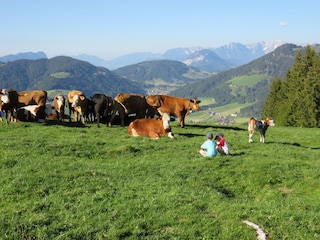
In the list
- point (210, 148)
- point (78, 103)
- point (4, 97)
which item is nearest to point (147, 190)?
point (210, 148)

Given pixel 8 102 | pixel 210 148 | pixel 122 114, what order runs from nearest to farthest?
pixel 210 148 < pixel 8 102 < pixel 122 114

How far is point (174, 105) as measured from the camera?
3003 centimetres

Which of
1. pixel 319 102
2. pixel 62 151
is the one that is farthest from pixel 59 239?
pixel 319 102

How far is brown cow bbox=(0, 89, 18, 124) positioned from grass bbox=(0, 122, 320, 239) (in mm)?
4920

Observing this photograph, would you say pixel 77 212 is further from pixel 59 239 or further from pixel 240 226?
pixel 240 226

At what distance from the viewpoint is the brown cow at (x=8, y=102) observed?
2611cm

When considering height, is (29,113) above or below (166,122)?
above

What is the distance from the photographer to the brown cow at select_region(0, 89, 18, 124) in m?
26.1

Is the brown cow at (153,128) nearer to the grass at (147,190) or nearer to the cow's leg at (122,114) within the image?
the grass at (147,190)

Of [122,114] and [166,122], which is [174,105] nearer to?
[122,114]

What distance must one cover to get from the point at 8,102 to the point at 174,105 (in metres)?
13.6

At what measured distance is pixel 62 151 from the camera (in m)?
18.5

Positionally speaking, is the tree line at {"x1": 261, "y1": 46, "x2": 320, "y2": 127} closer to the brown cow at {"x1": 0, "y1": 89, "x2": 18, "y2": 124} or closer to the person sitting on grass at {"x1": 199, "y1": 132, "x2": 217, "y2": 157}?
the person sitting on grass at {"x1": 199, "y1": 132, "x2": 217, "y2": 157}

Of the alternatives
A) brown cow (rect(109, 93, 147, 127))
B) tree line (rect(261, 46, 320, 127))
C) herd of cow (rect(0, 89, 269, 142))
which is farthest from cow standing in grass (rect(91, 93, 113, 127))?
tree line (rect(261, 46, 320, 127))
